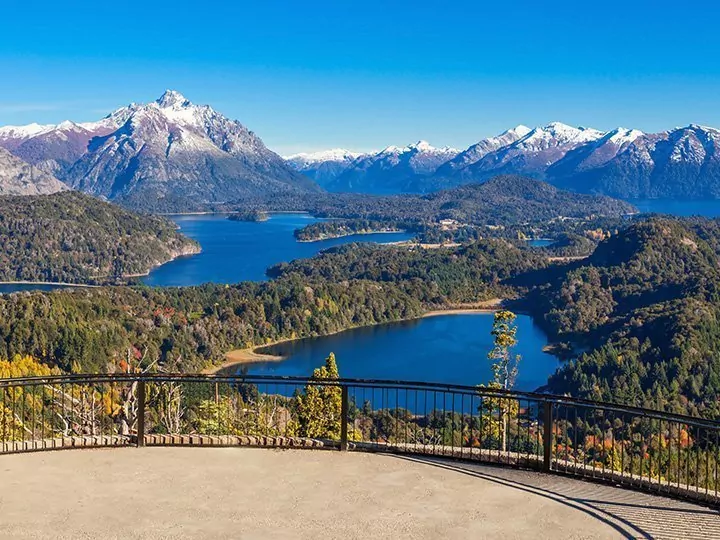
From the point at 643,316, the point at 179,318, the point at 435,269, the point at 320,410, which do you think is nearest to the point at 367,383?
the point at 320,410

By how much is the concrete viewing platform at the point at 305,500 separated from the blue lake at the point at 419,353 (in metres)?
70.9

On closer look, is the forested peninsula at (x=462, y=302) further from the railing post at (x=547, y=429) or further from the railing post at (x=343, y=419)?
the railing post at (x=343, y=419)

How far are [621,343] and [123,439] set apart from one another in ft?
307

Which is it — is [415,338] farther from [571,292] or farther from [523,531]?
[523,531]

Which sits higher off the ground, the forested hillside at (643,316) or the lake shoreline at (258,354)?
the forested hillside at (643,316)

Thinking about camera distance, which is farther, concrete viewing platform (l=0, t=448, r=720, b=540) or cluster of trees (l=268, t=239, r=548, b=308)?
cluster of trees (l=268, t=239, r=548, b=308)

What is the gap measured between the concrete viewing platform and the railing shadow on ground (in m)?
0.02

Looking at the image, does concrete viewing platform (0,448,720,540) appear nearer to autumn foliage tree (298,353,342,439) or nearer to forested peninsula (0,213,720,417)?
autumn foliage tree (298,353,342,439)

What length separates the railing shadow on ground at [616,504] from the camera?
33.1 ft

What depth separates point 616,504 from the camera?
10.9 meters

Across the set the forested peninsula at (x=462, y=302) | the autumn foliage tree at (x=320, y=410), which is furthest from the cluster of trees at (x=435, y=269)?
the autumn foliage tree at (x=320, y=410)

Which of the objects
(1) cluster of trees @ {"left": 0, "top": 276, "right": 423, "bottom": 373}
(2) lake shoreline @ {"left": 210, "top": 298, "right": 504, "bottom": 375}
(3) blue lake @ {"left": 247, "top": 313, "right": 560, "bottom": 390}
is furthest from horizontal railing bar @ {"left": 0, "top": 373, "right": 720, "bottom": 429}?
(2) lake shoreline @ {"left": 210, "top": 298, "right": 504, "bottom": 375}

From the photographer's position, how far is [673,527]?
1016 centimetres

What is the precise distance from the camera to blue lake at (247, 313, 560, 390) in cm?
9000
